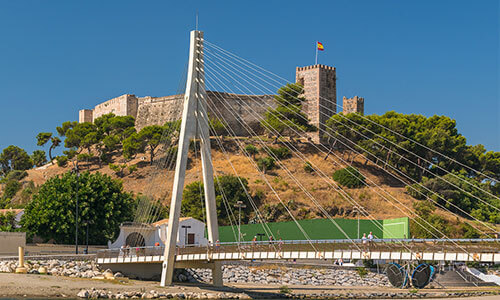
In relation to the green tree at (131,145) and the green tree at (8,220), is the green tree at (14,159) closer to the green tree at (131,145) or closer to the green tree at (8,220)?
the green tree at (131,145)

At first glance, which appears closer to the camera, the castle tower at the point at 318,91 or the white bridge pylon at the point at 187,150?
the white bridge pylon at the point at 187,150

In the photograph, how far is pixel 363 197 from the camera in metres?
71.8

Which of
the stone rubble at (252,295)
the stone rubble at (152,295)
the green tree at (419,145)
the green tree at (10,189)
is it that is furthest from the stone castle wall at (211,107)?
the stone rubble at (152,295)

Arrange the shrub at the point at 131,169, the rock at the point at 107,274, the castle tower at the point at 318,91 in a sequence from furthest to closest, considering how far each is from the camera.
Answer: the castle tower at the point at 318,91
the shrub at the point at 131,169
the rock at the point at 107,274

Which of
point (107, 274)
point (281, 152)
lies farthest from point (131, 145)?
point (107, 274)

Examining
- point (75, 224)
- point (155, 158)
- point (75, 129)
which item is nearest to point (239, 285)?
point (75, 224)

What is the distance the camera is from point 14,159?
99.7 meters

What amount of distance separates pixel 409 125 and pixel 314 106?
13169mm

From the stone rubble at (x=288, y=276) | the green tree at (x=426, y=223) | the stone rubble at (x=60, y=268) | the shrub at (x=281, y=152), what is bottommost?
the stone rubble at (x=288, y=276)

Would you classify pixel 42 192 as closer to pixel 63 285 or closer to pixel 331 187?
pixel 63 285

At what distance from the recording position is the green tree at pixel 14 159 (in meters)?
98.9

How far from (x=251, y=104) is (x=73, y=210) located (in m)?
49.4

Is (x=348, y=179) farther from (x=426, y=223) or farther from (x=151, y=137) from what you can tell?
(x=151, y=137)

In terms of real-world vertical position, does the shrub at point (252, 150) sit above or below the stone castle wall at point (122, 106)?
below
